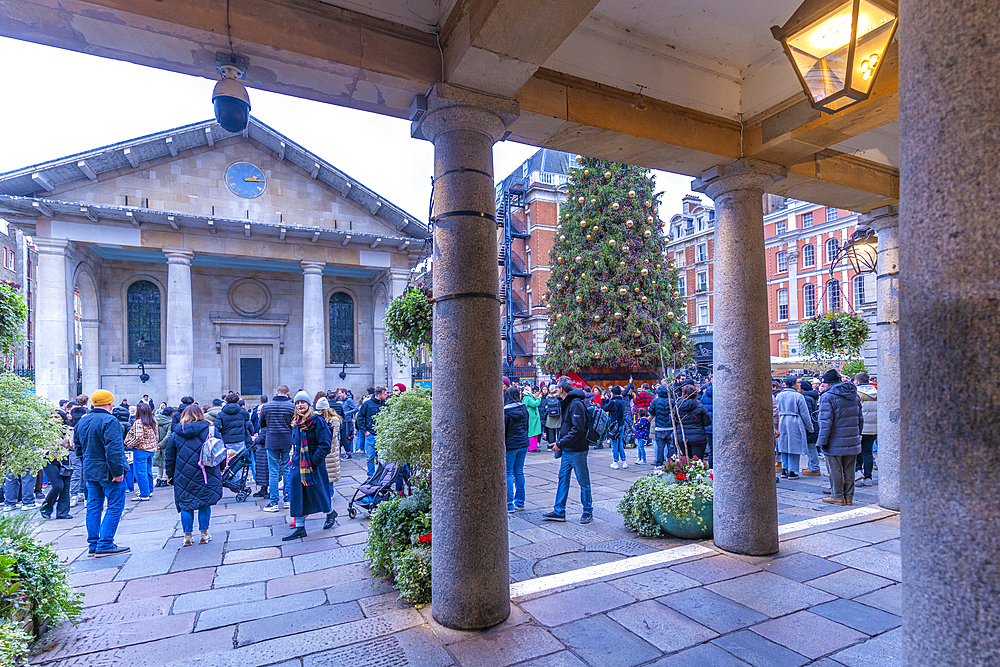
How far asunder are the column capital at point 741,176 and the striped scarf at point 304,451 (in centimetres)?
548

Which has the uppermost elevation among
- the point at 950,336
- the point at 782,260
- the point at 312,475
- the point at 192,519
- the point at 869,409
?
the point at 782,260

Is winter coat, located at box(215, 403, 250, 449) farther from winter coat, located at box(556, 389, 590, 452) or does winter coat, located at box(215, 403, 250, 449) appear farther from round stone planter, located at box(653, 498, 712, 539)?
round stone planter, located at box(653, 498, 712, 539)

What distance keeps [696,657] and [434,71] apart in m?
4.48

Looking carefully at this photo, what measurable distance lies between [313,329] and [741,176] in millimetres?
17384

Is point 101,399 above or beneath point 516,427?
above

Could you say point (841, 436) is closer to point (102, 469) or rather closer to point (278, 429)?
point (278, 429)

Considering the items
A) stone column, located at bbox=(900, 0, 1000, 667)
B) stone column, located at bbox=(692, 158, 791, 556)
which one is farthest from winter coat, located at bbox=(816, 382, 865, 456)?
stone column, located at bbox=(900, 0, 1000, 667)

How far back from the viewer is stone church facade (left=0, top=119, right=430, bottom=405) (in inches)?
654

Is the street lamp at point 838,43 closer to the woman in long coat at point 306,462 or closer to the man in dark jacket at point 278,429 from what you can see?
the woman in long coat at point 306,462

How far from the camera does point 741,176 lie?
17.4ft

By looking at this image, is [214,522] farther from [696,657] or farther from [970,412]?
[970,412]

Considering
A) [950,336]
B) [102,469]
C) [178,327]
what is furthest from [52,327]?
[950,336]

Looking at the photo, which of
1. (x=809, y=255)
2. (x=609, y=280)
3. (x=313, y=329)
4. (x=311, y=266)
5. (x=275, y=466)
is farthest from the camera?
(x=809, y=255)

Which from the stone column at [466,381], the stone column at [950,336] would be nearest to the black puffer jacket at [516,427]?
the stone column at [466,381]
